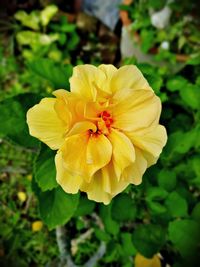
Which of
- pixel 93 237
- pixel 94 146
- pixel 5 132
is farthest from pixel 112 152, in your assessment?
pixel 93 237

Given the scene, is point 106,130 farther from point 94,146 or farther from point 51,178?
point 51,178

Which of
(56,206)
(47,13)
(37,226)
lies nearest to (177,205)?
(56,206)

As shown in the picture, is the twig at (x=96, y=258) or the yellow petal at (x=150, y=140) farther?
the twig at (x=96, y=258)

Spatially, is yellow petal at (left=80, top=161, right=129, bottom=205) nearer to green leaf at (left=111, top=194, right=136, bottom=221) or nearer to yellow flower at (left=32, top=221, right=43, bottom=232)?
green leaf at (left=111, top=194, right=136, bottom=221)

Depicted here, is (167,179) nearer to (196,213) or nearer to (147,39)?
(196,213)

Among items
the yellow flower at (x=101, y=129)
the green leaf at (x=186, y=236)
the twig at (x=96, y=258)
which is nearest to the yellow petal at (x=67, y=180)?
the yellow flower at (x=101, y=129)

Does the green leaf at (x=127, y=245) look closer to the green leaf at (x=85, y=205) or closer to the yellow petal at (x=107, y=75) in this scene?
the green leaf at (x=85, y=205)

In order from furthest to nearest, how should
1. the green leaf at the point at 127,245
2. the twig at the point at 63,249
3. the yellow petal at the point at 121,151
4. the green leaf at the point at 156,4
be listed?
the green leaf at the point at 156,4 < the twig at the point at 63,249 < the green leaf at the point at 127,245 < the yellow petal at the point at 121,151
